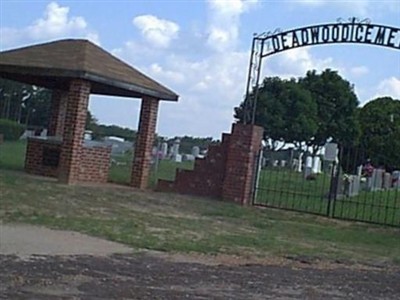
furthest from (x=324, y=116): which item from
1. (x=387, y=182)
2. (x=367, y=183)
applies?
(x=367, y=183)

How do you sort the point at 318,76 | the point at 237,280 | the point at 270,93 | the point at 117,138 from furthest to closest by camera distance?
the point at 318,76
the point at 270,93
the point at 117,138
the point at 237,280

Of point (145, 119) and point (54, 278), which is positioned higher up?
point (145, 119)

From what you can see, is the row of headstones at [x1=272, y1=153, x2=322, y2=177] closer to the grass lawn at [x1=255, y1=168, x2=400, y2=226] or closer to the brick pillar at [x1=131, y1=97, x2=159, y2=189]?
the grass lawn at [x1=255, y1=168, x2=400, y2=226]

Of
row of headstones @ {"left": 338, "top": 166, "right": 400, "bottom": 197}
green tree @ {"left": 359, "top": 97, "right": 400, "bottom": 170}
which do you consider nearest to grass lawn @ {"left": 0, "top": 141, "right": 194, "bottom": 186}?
row of headstones @ {"left": 338, "top": 166, "right": 400, "bottom": 197}

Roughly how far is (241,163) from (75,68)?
445cm

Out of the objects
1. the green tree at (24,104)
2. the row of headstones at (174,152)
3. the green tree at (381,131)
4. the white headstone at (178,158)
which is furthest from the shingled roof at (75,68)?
the green tree at (24,104)

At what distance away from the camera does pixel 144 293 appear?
8375 mm

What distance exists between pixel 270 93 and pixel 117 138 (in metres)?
21.1

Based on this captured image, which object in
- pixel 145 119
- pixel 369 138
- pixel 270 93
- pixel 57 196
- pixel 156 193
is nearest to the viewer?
pixel 57 196

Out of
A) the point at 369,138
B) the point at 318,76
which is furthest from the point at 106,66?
the point at 318,76

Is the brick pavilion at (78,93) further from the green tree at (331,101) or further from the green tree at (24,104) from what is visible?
the green tree at (24,104)

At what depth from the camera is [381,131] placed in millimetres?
45875

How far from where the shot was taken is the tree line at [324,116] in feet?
148

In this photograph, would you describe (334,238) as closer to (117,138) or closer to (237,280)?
(237,280)
